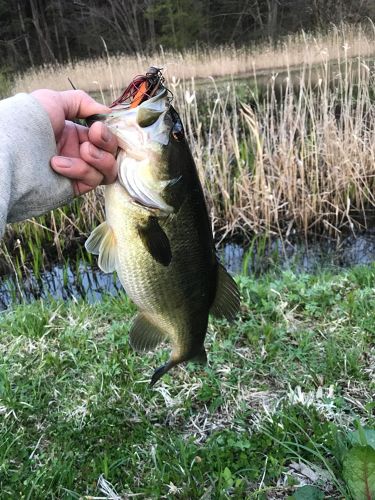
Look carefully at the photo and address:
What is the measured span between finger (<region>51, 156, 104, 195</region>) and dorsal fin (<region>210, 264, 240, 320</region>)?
0.59 m

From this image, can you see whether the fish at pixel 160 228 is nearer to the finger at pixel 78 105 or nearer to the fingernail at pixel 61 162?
the fingernail at pixel 61 162

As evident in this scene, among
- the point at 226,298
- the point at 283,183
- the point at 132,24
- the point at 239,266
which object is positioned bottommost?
the point at 239,266

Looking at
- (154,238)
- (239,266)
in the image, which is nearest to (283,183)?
(239,266)

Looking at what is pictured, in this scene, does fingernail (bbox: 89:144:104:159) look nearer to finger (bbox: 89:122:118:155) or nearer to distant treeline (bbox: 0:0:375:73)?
finger (bbox: 89:122:118:155)

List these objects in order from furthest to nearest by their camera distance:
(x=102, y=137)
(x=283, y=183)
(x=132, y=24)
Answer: (x=132, y=24)
(x=283, y=183)
(x=102, y=137)

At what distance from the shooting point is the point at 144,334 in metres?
1.87

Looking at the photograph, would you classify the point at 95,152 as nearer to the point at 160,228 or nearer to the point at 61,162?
the point at 61,162

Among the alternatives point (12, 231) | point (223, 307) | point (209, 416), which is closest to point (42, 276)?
point (12, 231)

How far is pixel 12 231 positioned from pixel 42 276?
0.76 meters

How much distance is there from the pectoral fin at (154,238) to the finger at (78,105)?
1.70 ft

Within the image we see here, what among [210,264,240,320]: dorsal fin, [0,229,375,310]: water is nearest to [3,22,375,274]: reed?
[0,229,375,310]: water

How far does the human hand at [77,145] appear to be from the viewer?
163 cm

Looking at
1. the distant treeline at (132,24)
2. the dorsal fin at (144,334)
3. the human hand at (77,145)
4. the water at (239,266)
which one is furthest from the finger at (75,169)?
the distant treeline at (132,24)

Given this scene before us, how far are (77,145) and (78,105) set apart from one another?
172mm
